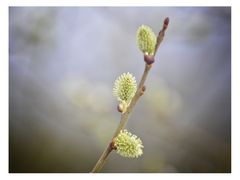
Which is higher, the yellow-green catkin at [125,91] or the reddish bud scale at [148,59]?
the reddish bud scale at [148,59]

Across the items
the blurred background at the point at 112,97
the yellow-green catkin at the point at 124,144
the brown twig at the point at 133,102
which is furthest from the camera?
the blurred background at the point at 112,97

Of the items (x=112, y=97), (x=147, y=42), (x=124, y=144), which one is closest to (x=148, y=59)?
(x=147, y=42)

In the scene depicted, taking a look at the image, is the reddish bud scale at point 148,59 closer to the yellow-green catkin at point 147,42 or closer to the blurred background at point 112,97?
the yellow-green catkin at point 147,42

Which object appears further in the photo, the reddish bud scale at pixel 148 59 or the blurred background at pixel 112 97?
the blurred background at pixel 112 97

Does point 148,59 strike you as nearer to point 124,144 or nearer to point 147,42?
point 147,42

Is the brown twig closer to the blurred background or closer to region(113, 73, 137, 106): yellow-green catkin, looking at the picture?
region(113, 73, 137, 106): yellow-green catkin

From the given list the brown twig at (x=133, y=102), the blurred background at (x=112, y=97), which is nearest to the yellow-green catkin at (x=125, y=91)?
the brown twig at (x=133, y=102)

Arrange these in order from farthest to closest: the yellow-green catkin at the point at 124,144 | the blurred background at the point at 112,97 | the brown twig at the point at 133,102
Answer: the blurred background at the point at 112,97 < the yellow-green catkin at the point at 124,144 < the brown twig at the point at 133,102

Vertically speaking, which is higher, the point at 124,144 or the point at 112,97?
the point at 124,144
